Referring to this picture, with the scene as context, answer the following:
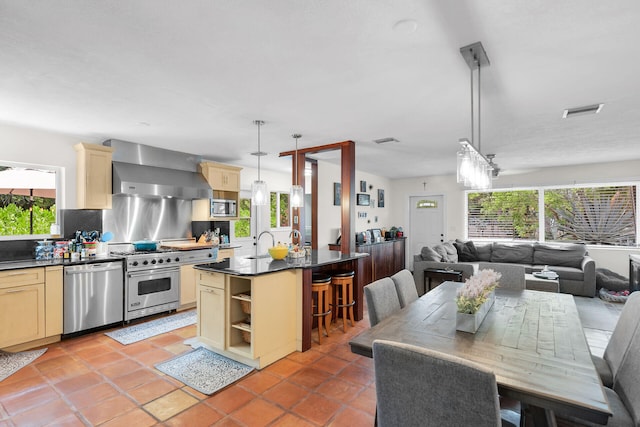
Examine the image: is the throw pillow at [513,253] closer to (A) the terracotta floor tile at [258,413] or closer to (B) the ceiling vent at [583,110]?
(B) the ceiling vent at [583,110]

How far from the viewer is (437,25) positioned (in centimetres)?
172

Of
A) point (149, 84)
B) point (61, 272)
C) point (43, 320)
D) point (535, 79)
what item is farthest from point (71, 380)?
point (535, 79)

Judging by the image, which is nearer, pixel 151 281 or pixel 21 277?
pixel 21 277

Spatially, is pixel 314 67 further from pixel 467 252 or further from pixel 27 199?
pixel 467 252

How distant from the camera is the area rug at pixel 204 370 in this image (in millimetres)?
2605

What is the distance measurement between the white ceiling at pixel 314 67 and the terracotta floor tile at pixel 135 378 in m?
2.41

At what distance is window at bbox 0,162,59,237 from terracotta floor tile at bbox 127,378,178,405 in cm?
267

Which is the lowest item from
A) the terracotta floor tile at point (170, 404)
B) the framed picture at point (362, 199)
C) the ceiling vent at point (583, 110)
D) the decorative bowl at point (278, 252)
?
the terracotta floor tile at point (170, 404)

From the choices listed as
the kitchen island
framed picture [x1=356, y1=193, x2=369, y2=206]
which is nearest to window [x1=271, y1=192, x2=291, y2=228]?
framed picture [x1=356, y1=193, x2=369, y2=206]

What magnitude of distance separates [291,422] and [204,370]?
110 cm

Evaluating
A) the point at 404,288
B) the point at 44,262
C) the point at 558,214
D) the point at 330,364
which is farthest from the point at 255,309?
the point at 558,214

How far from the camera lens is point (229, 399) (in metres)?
2.40

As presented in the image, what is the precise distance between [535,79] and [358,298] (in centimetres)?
301

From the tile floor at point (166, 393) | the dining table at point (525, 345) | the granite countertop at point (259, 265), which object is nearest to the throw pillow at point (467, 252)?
the tile floor at point (166, 393)
